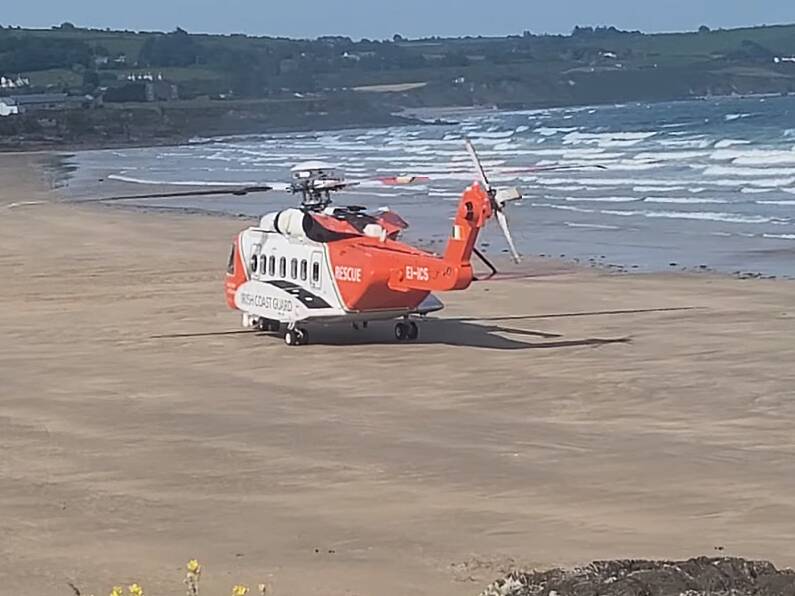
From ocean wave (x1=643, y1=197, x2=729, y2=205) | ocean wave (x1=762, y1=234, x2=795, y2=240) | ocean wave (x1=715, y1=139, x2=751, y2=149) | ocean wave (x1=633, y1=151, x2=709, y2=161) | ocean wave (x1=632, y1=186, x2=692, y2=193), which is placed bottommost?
ocean wave (x1=715, y1=139, x2=751, y2=149)

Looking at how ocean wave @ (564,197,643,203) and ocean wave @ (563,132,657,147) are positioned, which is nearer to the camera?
ocean wave @ (564,197,643,203)

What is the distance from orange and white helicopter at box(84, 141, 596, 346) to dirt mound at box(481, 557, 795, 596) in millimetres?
10870

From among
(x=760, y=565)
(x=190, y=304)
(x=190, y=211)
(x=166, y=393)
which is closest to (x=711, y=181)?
(x=190, y=211)

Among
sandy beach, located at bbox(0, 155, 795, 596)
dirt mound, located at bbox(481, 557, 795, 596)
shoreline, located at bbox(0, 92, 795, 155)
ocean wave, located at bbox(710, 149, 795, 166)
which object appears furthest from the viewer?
shoreline, located at bbox(0, 92, 795, 155)

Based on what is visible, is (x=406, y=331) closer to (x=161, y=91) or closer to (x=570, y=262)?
(x=570, y=262)

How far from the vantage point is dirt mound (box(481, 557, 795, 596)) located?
492 cm

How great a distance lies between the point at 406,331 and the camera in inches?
703

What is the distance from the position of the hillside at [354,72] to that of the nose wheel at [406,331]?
4250 inches

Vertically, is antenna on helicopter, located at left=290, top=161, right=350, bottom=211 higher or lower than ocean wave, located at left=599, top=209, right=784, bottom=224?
higher

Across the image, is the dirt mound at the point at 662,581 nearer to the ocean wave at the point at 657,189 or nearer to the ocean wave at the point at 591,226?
the ocean wave at the point at 591,226

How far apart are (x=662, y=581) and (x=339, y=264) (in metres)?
12.7

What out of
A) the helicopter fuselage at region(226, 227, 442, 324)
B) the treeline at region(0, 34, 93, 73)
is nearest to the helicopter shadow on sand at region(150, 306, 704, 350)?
the helicopter fuselage at region(226, 227, 442, 324)

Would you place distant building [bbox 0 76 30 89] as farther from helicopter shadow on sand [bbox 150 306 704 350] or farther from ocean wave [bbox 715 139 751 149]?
helicopter shadow on sand [bbox 150 306 704 350]

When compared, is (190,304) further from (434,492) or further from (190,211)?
(190,211)
